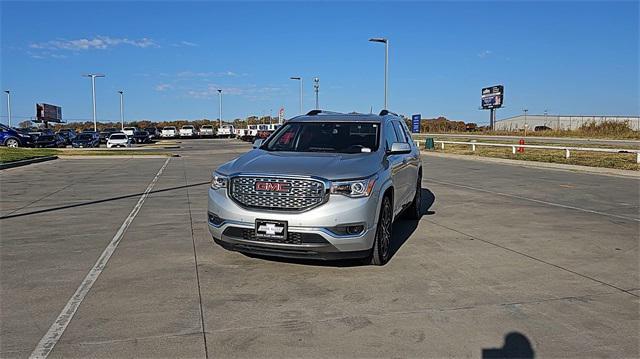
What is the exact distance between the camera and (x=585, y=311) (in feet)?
16.2

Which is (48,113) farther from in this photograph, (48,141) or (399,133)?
(399,133)

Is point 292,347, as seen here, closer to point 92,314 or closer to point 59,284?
point 92,314

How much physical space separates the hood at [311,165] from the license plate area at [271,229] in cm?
54

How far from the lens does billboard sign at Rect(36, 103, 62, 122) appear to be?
75.2 m

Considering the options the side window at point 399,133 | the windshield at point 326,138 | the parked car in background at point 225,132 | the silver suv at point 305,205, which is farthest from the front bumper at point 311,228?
the parked car in background at point 225,132

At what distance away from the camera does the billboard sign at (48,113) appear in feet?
247

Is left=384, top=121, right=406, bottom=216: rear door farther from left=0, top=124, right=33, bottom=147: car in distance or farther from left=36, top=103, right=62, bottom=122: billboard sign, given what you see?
left=36, top=103, right=62, bottom=122: billboard sign

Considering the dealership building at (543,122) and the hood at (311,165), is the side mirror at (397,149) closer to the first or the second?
the hood at (311,165)

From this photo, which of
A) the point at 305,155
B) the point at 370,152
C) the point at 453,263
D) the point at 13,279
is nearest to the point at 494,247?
the point at 453,263

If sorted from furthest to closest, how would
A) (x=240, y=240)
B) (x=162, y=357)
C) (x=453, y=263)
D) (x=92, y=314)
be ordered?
(x=453, y=263) → (x=240, y=240) → (x=92, y=314) → (x=162, y=357)

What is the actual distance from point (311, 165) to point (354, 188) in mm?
593

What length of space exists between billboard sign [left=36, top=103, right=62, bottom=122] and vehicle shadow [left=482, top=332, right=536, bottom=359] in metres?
82.3

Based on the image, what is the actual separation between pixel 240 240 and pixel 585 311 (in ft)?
11.4

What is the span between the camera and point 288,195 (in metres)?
5.69
